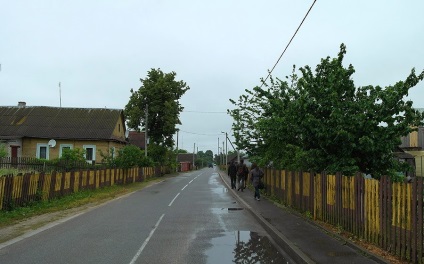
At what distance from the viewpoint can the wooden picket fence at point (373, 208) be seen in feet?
21.1

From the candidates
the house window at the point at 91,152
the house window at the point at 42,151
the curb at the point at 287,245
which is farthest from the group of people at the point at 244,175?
the house window at the point at 42,151

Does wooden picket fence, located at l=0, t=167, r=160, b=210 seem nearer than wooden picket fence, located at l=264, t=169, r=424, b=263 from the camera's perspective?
No

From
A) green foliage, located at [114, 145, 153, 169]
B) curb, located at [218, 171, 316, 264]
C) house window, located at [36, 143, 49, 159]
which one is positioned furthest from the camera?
house window, located at [36, 143, 49, 159]

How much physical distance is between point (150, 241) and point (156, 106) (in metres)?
43.0

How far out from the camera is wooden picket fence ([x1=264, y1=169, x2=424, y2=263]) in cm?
642

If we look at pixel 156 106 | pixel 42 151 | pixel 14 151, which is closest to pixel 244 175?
pixel 42 151

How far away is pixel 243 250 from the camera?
27.4 ft

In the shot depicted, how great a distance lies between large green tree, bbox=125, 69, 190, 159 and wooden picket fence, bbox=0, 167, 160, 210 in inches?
825

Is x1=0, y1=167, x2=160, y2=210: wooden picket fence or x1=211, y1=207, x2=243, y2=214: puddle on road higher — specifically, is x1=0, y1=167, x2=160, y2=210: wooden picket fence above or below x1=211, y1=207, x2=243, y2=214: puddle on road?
above

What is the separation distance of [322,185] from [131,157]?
24010 millimetres

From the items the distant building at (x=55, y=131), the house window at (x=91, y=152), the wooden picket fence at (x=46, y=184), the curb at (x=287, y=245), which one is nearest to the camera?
the curb at (x=287, y=245)

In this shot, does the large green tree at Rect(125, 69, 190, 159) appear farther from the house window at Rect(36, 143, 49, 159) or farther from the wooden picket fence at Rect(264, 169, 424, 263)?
the wooden picket fence at Rect(264, 169, 424, 263)

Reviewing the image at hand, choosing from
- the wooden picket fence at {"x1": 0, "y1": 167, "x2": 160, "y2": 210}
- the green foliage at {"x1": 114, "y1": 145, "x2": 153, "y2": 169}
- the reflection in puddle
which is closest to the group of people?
the reflection in puddle

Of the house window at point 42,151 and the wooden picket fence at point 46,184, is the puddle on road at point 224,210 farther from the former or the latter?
the house window at point 42,151
